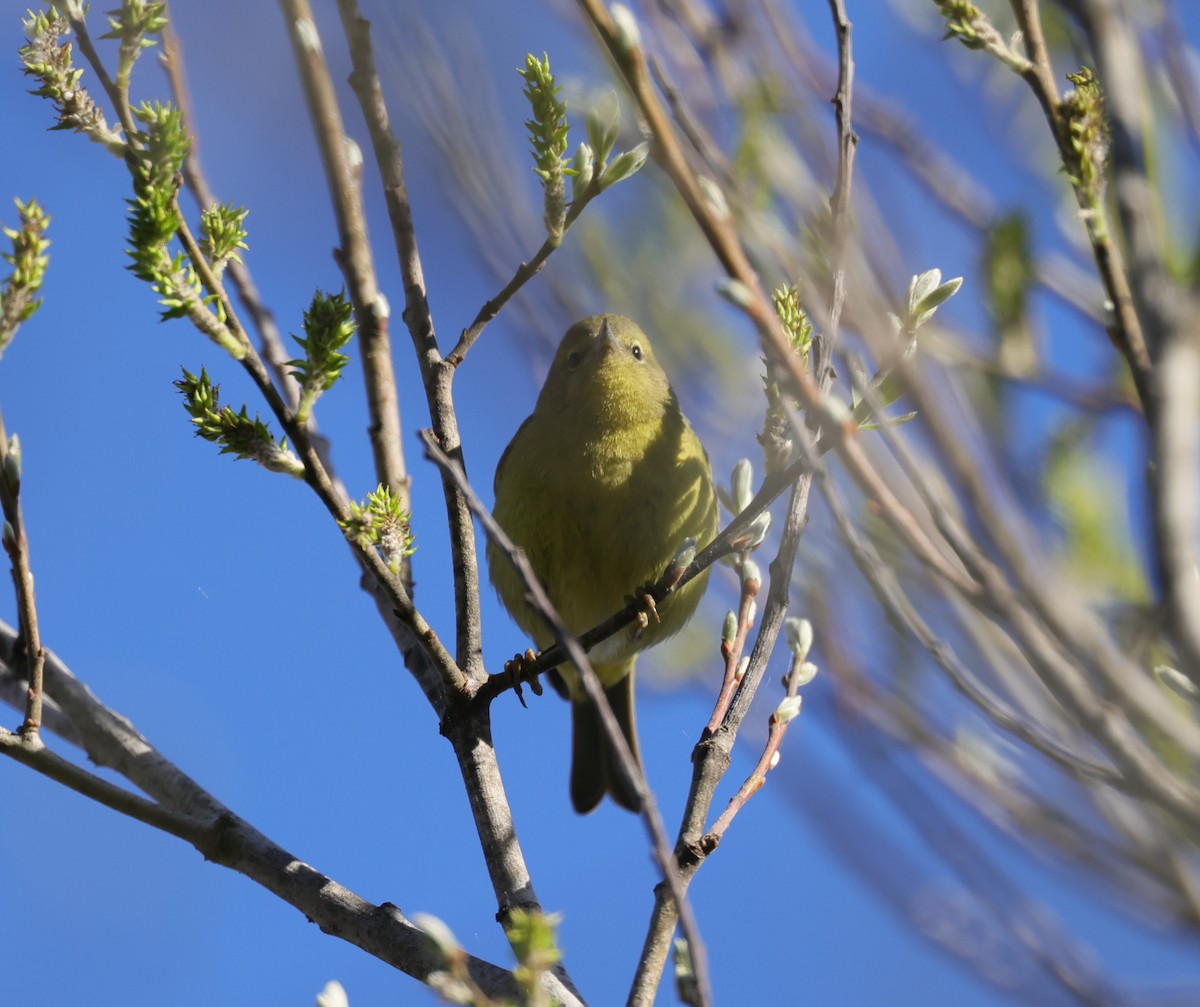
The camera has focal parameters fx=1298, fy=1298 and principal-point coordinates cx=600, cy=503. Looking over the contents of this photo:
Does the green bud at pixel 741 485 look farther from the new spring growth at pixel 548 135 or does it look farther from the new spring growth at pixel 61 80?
the new spring growth at pixel 61 80

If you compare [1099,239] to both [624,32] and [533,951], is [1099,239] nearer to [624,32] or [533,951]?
[624,32]

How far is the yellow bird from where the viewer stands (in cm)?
413

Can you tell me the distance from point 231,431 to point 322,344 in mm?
212

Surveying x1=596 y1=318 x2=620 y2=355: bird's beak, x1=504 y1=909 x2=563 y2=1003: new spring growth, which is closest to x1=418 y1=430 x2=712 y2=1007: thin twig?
x1=504 y1=909 x2=563 y2=1003: new spring growth

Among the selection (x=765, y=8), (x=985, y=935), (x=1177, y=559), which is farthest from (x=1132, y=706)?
(x=765, y=8)

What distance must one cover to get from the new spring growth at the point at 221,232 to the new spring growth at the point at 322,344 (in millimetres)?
143

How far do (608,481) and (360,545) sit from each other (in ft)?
6.94

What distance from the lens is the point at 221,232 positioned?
6.38 feet

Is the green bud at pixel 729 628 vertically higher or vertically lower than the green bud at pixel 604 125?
lower

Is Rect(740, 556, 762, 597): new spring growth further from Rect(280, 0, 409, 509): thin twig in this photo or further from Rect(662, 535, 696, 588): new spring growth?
Rect(280, 0, 409, 509): thin twig

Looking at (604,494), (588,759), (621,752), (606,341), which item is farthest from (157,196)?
(588,759)

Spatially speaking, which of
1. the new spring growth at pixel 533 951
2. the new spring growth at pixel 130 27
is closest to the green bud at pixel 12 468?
the new spring growth at pixel 130 27

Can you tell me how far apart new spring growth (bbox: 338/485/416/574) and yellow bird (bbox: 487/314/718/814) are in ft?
5.92

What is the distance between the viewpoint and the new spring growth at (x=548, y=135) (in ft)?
7.14
